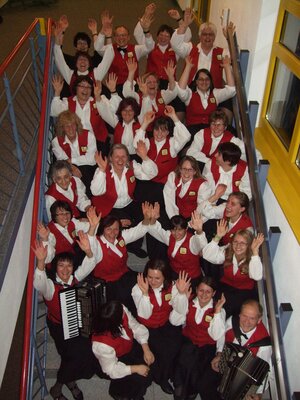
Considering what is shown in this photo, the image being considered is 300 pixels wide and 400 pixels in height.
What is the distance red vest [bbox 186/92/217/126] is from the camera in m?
4.78

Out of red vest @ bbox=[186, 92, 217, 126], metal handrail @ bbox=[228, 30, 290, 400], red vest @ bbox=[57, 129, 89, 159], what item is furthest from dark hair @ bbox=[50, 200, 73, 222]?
red vest @ bbox=[186, 92, 217, 126]

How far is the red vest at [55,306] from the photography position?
11.6 feet

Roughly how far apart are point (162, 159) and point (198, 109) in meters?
0.88

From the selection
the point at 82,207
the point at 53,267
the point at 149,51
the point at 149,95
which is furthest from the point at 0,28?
the point at 53,267

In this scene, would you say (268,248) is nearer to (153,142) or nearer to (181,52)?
(153,142)

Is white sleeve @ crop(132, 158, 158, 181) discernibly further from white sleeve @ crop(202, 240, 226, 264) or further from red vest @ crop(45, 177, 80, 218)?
white sleeve @ crop(202, 240, 226, 264)

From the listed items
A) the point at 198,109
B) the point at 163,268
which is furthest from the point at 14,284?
the point at 198,109

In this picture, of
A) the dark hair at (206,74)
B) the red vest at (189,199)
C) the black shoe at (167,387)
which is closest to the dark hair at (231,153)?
the red vest at (189,199)

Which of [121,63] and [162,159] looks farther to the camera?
[121,63]

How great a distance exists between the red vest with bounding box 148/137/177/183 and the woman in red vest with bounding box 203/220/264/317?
1.01 meters

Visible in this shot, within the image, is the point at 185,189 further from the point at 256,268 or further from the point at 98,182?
the point at 256,268

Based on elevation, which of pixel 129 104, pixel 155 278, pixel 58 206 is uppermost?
pixel 129 104

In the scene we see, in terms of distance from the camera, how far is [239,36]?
5180 mm

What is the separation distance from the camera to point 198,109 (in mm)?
4820
